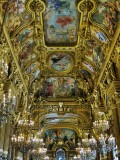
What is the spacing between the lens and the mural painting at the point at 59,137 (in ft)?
83.3

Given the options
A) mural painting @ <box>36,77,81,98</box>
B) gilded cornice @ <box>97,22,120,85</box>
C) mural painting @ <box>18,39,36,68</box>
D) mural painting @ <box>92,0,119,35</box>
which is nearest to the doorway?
mural painting @ <box>36,77,81,98</box>

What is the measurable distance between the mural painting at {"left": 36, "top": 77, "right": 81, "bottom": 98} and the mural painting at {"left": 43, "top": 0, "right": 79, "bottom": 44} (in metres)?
5.02

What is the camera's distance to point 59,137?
83.8 feet

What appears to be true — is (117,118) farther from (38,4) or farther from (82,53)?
(38,4)

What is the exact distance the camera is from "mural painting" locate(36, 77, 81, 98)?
18641 mm

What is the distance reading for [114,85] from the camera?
40.4ft

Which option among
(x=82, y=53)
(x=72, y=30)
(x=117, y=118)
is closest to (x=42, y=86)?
(x=82, y=53)

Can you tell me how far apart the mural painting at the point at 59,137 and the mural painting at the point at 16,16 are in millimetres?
16172

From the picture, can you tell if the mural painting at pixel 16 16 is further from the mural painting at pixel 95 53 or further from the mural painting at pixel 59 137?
the mural painting at pixel 59 137

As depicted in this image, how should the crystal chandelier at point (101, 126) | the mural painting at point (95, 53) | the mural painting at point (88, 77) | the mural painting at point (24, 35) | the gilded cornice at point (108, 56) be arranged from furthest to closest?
the mural painting at point (88, 77) → the mural painting at point (95, 53) → the mural painting at point (24, 35) → the gilded cornice at point (108, 56) → the crystal chandelier at point (101, 126)

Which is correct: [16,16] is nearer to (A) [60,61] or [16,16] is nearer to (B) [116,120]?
(A) [60,61]

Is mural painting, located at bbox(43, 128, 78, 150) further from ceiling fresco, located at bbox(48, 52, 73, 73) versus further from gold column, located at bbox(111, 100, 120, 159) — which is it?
gold column, located at bbox(111, 100, 120, 159)

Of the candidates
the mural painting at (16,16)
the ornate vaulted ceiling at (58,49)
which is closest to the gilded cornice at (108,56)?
the ornate vaulted ceiling at (58,49)

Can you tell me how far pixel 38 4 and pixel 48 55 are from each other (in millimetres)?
4864
